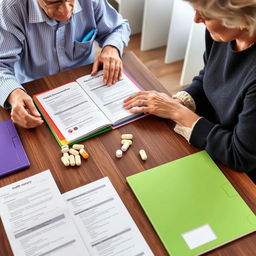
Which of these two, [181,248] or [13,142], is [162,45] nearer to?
[13,142]

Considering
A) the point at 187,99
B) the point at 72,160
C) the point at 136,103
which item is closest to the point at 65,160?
the point at 72,160

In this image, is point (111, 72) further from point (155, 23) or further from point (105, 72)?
point (155, 23)

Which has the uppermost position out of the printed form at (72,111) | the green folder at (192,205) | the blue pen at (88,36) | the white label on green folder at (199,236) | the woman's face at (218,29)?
the woman's face at (218,29)

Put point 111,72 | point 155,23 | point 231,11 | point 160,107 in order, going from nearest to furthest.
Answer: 1. point 231,11
2. point 160,107
3. point 111,72
4. point 155,23

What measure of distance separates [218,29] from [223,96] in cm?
31

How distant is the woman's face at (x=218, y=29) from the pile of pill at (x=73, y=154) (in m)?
0.55

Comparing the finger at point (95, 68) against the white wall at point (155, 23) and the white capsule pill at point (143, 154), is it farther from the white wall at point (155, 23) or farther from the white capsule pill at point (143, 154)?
the white wall at point (155, 23)

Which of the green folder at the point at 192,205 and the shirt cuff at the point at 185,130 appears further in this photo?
the shirt cuff at the point at 185,130

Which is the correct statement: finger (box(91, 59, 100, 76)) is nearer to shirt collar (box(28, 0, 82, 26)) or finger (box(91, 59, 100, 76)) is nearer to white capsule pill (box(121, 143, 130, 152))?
shirt collar (box(28, 0, 82, 26))

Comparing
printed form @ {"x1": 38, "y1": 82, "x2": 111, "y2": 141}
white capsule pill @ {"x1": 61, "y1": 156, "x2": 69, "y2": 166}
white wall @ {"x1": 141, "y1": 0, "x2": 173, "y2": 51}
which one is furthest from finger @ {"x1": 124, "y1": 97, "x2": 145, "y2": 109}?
white wall @ {"x1": 141, "y1": 0, "x2": 173, "y2": 51}

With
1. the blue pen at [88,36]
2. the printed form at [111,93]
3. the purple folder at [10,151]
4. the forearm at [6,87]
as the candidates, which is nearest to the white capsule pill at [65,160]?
the purple folder at [10,151]

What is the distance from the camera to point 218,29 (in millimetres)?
1021

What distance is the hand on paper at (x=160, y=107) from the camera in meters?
1.19

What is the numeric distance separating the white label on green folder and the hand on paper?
1.22 ft
